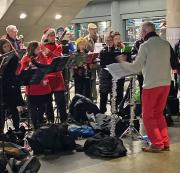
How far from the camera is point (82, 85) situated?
872 centimetres

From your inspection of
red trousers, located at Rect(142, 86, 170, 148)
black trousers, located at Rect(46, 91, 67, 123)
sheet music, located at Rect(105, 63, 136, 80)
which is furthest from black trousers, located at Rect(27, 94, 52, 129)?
red trousers, located at Rect(142, 86, 170, 148)

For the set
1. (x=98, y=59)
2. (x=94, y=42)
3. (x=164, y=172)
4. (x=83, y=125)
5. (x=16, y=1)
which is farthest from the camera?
(x=16, y=1)

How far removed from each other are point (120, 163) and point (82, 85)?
132 inches

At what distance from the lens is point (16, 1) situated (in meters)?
13.3

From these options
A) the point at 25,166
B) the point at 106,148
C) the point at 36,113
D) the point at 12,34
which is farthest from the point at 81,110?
the point at 25,166

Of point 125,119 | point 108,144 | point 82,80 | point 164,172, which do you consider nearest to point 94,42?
point 82,80

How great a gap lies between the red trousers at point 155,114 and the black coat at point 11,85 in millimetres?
1832

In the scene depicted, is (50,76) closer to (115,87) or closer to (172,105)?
(115,87)

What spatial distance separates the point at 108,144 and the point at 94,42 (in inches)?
166

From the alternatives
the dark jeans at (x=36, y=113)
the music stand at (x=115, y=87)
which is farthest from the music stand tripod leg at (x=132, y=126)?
the dark jeans at (x=36, y=113)

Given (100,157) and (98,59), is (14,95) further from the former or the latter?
(98,59)

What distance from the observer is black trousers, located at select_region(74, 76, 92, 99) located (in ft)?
28.4

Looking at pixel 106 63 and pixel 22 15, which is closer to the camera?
pixel 106 63

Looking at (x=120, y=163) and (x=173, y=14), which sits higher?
(x=173, y=14)
